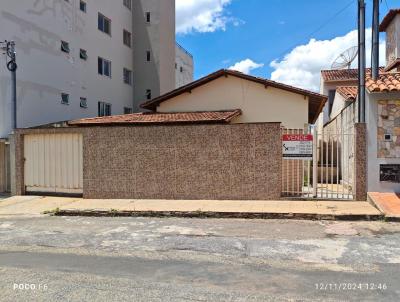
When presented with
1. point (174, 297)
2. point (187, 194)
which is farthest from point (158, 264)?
point (187, 194)

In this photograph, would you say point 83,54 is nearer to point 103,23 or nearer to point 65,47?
point 65,47

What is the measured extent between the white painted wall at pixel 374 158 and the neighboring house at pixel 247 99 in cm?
501

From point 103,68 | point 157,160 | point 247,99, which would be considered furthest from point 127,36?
point 157,160

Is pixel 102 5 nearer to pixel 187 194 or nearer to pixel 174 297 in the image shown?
pixel 187 194

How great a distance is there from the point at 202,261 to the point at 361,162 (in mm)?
7293

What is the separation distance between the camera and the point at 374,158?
12172mm

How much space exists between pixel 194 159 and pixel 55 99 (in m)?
12.3

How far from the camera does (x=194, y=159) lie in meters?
13.3

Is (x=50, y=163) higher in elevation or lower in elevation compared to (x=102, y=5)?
lower

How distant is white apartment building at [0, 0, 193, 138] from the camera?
19.9 meters

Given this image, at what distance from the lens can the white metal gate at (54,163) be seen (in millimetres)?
14656

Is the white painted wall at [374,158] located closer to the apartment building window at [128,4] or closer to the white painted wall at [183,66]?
the apartment building window at [128,4]

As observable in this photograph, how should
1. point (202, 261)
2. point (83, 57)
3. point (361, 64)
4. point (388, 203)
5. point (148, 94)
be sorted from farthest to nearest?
1. point (148, 94)
2. point (83, 57)
3. point (361, 64)
4. point (388, 203)
5. point (202, 261)

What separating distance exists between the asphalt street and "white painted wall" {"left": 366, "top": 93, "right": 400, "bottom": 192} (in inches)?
108
